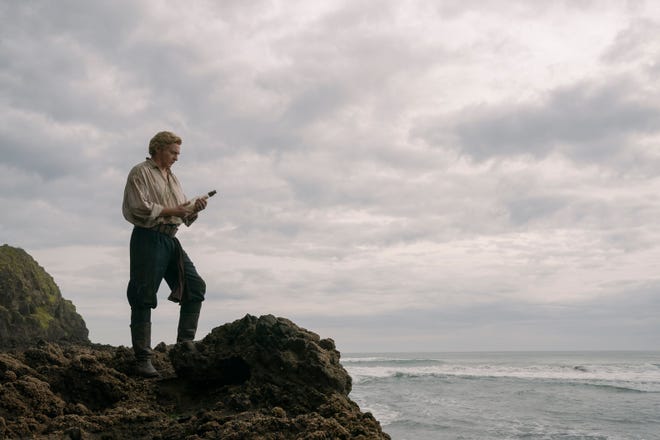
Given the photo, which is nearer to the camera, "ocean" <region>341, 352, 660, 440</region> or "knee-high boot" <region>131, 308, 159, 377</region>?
"knee-high boot" <region>131, 308, 159, 377</region>

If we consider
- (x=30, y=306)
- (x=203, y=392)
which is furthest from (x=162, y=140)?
(x=30, y=306)

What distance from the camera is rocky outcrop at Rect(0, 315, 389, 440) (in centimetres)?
349

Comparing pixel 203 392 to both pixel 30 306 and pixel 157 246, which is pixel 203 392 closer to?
Result: pixel 157 246

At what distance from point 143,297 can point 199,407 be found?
49.6 inches

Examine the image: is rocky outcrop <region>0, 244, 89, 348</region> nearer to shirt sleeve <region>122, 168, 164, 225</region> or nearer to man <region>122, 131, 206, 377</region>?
man <region>122, 131, 206, 377</region>

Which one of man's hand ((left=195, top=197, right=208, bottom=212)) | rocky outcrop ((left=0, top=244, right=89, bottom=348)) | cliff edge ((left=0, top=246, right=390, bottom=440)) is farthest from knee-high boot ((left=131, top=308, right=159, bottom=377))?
rocky outcrop ((left=0, top=244, right=89, bottom=348))

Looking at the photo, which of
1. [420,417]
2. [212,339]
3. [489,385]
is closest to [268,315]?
[212,339]

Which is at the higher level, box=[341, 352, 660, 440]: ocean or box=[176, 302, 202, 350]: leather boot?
→ box=[176, 302, 202, 350]: leather boot

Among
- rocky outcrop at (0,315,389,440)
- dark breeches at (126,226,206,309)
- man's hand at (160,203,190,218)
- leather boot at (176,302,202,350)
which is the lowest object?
rocky outcrop at (0,315,389,440)

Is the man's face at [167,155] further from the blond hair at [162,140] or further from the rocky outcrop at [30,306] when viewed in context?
the rocky outcrop at [30,306]

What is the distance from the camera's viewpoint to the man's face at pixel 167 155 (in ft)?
18.0

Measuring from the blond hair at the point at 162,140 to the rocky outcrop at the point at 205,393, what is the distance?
1.84 metres

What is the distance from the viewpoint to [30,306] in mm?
32781

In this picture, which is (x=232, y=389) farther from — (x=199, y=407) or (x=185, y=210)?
(x=185, y=210)
